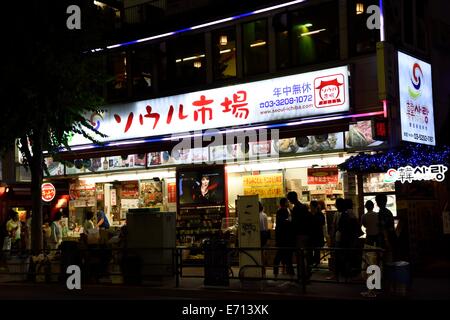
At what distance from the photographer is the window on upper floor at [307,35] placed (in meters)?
19.6

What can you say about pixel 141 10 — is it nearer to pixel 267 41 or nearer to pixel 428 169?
pixel 267 41

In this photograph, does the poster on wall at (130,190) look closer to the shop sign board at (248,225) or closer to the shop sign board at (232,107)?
the shop sign board at (232,107)

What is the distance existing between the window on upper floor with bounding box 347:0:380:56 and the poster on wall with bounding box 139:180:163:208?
919 centimetres

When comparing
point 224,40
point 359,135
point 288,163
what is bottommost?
point 288,163

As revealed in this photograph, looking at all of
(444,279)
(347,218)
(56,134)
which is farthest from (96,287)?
(444,279)

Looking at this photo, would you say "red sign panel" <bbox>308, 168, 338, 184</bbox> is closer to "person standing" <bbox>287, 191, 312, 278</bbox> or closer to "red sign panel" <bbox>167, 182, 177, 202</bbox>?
"person standing" <bbox>287, 191, 312, 278</bbox>

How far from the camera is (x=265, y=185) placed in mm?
21438

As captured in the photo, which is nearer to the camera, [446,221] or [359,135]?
[446,221]

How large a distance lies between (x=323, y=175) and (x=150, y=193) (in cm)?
718

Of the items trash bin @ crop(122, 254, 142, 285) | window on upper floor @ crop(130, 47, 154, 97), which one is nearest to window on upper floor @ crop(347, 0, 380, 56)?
window on upper floor @ crop(130, 47, 154, 97)

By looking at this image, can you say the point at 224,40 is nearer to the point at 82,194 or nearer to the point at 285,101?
the point at 285,101

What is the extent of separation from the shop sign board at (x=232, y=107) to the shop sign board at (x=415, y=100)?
197 cm

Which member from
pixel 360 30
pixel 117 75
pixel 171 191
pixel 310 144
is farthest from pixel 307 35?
pixel 117 75

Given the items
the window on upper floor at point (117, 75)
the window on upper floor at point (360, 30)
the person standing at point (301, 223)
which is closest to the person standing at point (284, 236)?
the person standing at point (301, 223)
